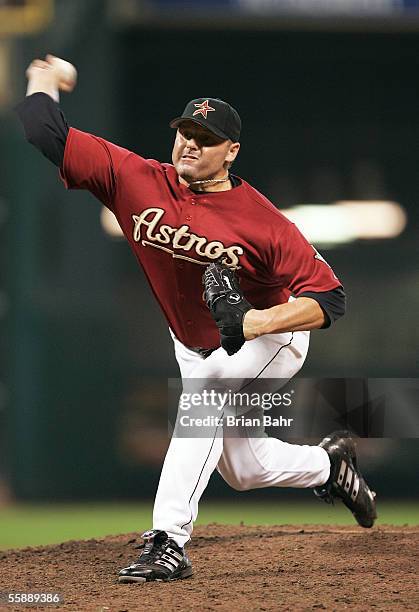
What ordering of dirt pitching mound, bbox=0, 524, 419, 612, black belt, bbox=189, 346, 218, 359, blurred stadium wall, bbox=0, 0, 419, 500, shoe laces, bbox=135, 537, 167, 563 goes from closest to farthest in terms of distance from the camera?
dirt pitching mound, bbox=0, 524, 419, 612 < shoe laces, bbox=135, 537, 167, 563 < black belt, bbox=189, 346, 218, 359 < blurred stadium wall, bbox=0, 0, 419, 500

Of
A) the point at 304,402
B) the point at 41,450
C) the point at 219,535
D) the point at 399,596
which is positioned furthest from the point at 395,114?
the point at 399,596

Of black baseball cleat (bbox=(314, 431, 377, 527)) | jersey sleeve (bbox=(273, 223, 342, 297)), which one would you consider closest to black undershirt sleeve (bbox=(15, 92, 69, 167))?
jersey sleeve (bbox=(273, 223, 342, 297))

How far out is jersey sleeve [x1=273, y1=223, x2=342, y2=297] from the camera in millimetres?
3545

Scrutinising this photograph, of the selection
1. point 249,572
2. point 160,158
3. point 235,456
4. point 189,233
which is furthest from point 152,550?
point 160,158

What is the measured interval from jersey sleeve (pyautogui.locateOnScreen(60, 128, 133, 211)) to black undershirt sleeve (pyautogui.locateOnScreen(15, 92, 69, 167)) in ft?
0.13

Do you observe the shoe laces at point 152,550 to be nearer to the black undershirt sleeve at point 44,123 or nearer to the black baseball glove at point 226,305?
the black baseball glove at point 226,305

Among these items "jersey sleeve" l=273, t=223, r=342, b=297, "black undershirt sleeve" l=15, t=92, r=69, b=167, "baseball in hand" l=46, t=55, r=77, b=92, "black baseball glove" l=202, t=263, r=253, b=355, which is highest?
"baseball in hand" l=46, t=55, r=77, b=92

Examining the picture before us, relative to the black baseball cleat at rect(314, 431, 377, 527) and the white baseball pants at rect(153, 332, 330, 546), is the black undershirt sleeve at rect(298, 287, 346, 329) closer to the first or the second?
the white baseball pants at rect(153, 332, 330, 546)

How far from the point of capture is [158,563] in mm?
3510

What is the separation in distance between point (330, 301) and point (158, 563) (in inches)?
39.6

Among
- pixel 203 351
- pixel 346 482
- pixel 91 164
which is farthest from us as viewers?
pixel 346 482

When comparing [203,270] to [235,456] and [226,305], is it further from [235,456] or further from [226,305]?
[235,456]

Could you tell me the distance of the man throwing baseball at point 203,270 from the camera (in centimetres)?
351

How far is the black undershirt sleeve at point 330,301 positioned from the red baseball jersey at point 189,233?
0.08 ft
